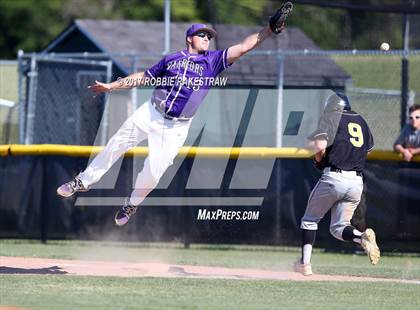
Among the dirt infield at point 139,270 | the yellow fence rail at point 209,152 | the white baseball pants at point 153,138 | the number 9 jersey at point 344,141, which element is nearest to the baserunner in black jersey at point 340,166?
the number 9 jersey at point 344,141

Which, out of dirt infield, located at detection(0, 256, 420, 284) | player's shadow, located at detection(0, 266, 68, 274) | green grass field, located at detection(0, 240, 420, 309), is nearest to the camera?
green grass field, located at detection(0, 240, 420, 309)

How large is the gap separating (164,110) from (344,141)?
2022mm

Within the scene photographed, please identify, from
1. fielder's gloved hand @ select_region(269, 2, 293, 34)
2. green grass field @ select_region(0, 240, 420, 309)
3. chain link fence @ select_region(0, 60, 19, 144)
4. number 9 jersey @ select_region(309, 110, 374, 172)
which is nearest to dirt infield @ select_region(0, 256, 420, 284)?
green grass field @ select_region(0, 240, 420, 309)

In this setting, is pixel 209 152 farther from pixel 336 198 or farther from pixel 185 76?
pixel 336 198

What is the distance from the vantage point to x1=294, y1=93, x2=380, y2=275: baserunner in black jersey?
10438mm

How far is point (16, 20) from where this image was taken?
4075 centimetres

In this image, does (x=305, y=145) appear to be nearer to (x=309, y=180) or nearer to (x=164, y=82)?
(x=309, y=180)

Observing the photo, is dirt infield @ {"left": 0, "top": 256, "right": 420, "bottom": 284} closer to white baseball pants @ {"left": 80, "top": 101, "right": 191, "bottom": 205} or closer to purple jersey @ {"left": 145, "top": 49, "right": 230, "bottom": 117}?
white baseball pants @ {"left": 80, "top": 101, "right": 191, "bottom": 205}

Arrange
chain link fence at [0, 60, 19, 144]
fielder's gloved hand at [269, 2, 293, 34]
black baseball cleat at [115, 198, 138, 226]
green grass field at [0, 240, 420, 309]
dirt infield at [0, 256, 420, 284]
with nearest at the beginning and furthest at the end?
green grass field at [0, 240, 420, 309]
fielder's gloved hand at [269, 2, 293, 34]
dirt infield at [0, 256, 420, 284]
black baseball cleat at [115, 198, 138, 226]
chain link fence at [0, 60, 19, 144]

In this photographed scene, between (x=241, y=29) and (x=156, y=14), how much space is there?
67.6 ft

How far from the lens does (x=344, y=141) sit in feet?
34.3
